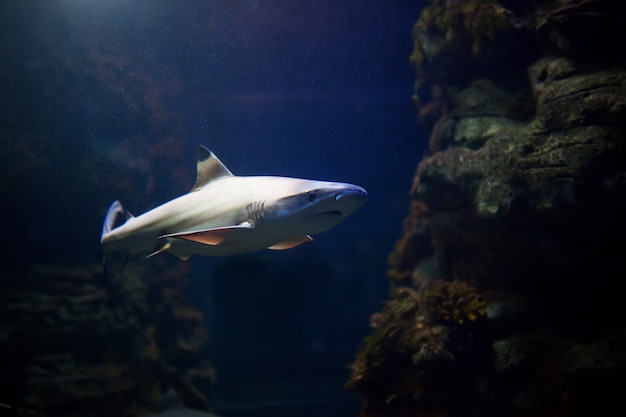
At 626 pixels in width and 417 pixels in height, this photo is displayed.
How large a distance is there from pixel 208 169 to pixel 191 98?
8.02 metres

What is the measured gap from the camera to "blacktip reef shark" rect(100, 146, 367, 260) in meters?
2.96

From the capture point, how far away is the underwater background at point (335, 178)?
5.46 metres

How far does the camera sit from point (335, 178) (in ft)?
41.2

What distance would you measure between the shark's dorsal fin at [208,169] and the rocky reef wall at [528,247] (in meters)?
3.83

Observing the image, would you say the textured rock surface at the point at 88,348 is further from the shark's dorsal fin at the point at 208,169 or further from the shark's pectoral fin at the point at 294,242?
the shark's pectoral fin at the point at 294,242

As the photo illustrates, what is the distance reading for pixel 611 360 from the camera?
441cm

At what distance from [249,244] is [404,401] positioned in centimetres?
383

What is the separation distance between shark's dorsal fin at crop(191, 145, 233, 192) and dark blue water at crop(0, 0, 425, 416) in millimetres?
6975

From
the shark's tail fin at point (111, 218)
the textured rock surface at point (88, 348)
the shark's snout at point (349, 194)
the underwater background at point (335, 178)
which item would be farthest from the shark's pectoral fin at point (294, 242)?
the textured rock surface at point (88, 348)

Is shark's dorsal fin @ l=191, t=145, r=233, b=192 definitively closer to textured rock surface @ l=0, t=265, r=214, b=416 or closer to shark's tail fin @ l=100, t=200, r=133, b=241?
shark's tail fin @ l=100, t=200, r=133, b=241

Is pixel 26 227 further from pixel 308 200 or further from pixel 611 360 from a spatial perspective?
pixel 611 360

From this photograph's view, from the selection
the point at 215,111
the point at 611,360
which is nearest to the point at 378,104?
the point at 215,111

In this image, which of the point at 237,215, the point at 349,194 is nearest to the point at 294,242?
the point at 237,215

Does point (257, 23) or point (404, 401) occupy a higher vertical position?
point (257, 23)
